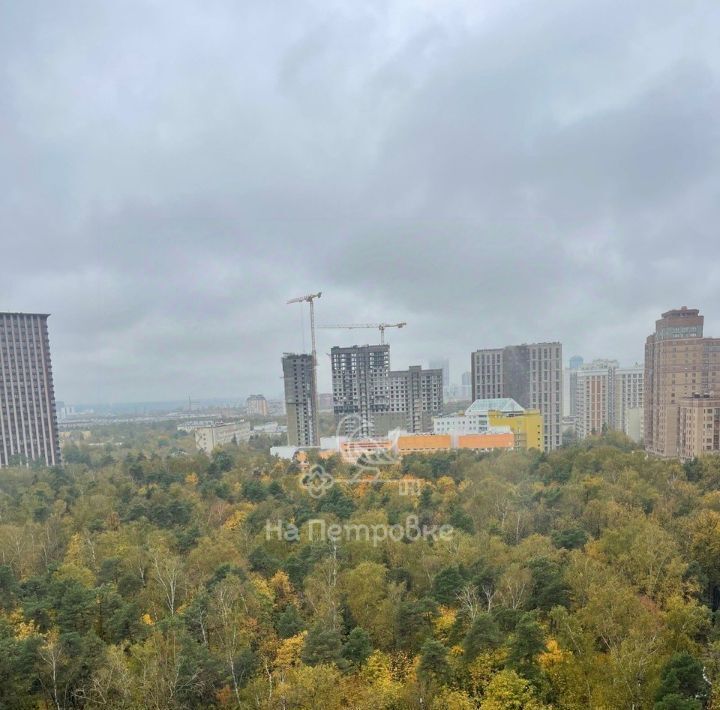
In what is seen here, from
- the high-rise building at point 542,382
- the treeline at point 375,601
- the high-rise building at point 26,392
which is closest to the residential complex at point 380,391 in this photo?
the high-rise building at point 542,382

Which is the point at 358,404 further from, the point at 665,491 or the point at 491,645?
the point at 491,645

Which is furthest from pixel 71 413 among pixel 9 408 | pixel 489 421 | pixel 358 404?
pixel 489 421

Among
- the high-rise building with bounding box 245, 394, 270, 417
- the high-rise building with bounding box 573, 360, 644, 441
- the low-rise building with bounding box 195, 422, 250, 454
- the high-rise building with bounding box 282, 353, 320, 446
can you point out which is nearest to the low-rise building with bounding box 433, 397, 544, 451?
the high-rise building with bounding box 282, 353, 320, 446

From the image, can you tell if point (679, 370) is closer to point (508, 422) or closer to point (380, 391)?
point (508, 422)

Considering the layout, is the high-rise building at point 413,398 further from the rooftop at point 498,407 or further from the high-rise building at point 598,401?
the high-rise building at point 598,401

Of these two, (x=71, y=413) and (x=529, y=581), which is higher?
(x=529, y=581)
